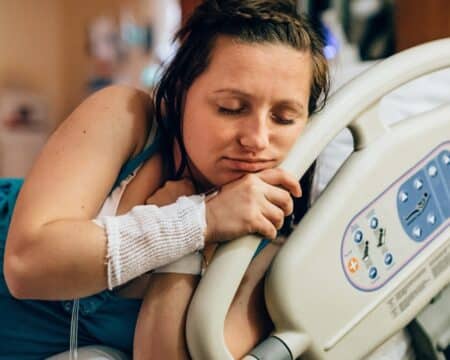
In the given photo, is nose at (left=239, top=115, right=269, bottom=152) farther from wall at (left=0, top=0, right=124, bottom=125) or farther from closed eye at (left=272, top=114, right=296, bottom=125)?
wall at (left=0, top=0, right=124, bottom=125)

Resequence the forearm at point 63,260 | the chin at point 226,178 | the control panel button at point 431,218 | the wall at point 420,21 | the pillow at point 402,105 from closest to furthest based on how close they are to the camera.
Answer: the forearm at point 63,260 → the chin at point 226,178 → the control panel button at point 431,218 → the pillow at point 402,105 → the wall at point 420,21

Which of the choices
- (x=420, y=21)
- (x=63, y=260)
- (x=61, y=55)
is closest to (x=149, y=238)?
(x=63, y=260)

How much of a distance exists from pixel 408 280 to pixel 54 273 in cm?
49

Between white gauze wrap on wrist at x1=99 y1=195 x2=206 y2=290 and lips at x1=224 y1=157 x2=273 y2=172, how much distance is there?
9cm

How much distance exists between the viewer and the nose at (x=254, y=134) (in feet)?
2.55

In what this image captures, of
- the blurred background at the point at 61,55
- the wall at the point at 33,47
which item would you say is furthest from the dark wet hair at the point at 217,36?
the wall at the point at 33,47

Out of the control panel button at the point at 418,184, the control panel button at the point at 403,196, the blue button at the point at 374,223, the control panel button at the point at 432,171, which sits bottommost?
the blue button at the point at 374,223

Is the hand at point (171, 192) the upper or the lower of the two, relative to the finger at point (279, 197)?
lower

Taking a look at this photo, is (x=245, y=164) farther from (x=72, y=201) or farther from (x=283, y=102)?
(x=72, y=201)

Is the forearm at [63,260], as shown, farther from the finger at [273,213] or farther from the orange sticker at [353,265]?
the orange sticker at [353,265]

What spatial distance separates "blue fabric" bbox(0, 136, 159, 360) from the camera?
2.85ft

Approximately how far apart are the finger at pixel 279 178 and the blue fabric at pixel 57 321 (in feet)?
0.59

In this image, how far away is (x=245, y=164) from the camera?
2.63ft

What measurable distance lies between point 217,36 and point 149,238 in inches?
11.3
